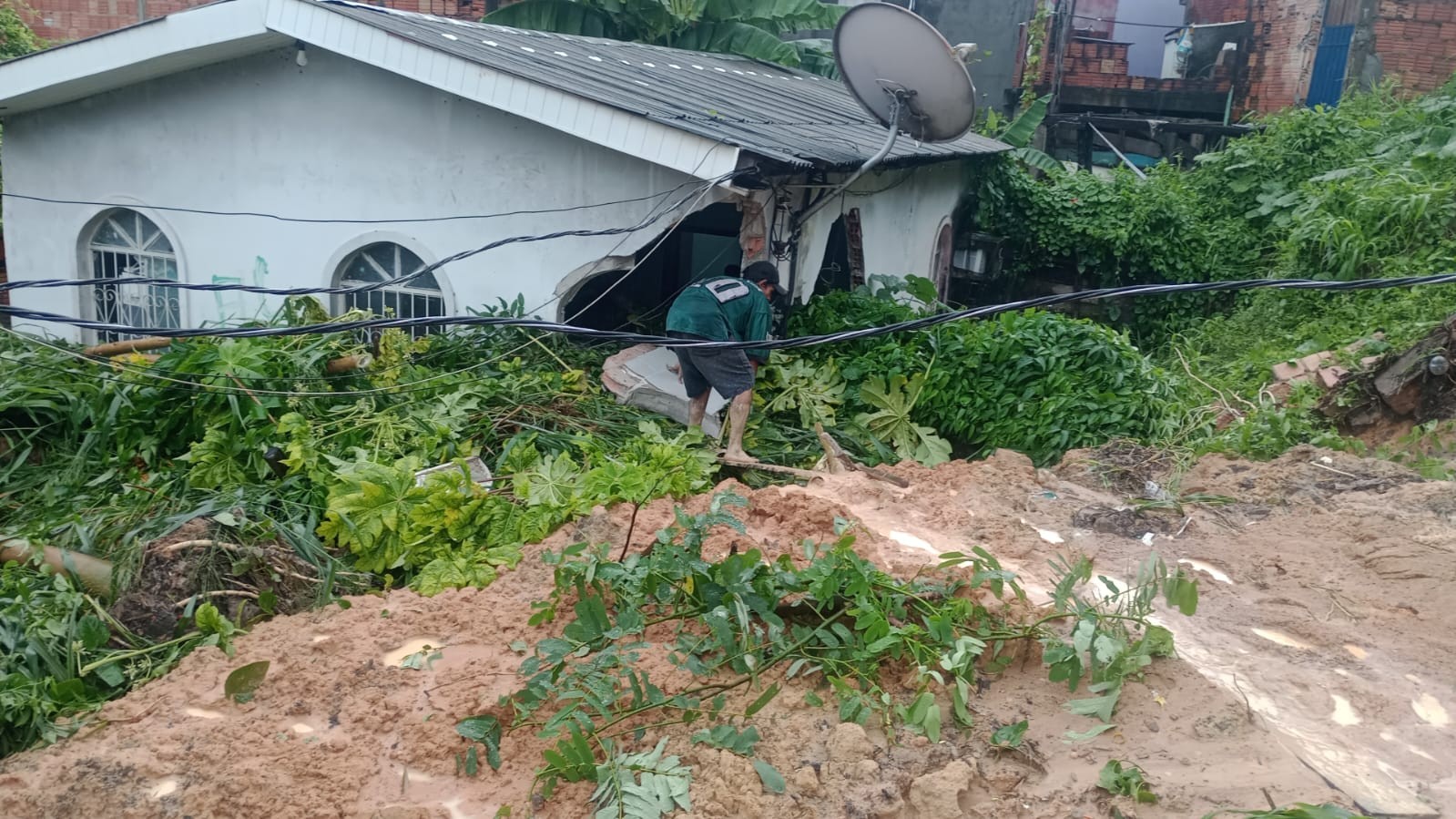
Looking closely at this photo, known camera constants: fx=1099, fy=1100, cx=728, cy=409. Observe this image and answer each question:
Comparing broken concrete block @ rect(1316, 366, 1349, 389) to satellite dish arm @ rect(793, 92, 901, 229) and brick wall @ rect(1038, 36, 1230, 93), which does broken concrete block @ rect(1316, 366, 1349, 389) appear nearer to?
satellite dish arm @ rect(793, 92, 901, 229)

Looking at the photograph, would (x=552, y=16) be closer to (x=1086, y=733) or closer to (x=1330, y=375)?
(x=1330, y=375)

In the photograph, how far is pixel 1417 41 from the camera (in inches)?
720

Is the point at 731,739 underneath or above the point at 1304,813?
underneath

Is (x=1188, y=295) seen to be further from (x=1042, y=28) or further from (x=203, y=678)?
(x=203, y=678)

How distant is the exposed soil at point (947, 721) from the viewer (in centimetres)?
380

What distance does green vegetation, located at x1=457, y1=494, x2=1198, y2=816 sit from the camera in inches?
159

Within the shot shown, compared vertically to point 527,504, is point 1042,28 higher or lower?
higher

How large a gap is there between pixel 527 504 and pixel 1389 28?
60.1 ft

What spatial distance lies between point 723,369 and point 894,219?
15.7 ft

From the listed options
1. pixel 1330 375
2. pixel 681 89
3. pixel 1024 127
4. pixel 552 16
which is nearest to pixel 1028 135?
pixel 1024 127

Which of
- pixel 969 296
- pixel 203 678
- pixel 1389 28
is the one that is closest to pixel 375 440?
pixel 203 678

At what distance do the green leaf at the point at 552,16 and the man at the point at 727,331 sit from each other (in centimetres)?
899

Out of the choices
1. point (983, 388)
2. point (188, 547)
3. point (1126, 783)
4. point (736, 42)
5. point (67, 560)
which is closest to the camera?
point (1126, 783)

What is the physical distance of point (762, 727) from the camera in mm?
4125
